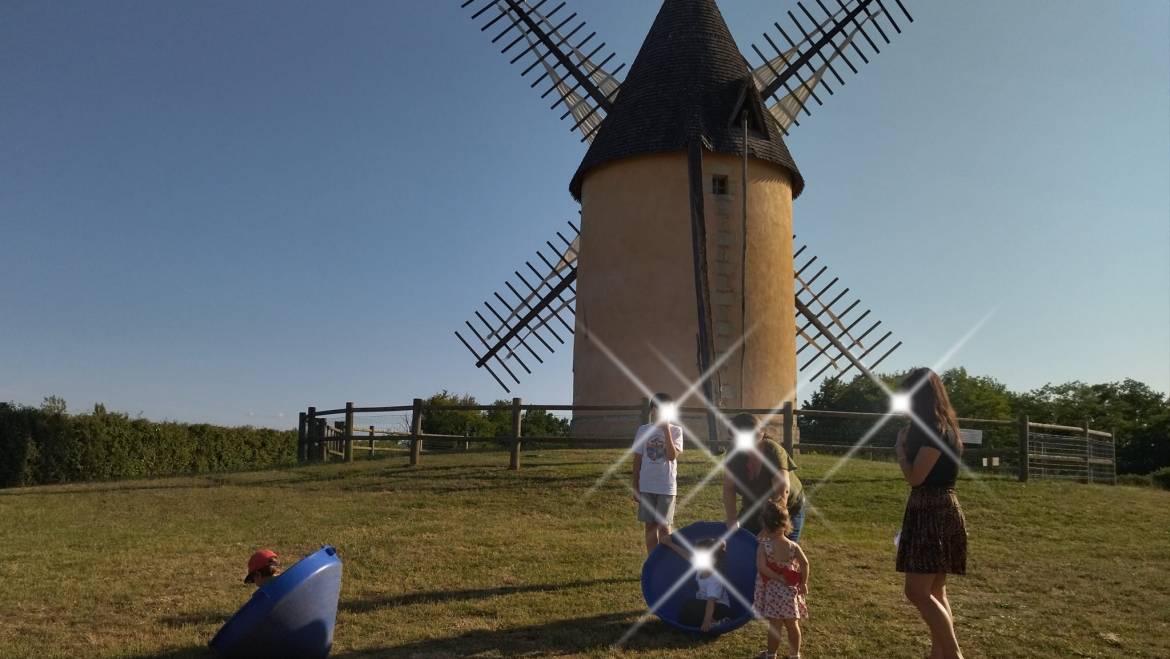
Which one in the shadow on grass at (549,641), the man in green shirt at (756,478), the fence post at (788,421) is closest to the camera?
the shadow on grass at (549,641)

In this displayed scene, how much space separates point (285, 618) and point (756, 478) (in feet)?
10.1

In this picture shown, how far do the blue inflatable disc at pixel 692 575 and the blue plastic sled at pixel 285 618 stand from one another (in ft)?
7.31

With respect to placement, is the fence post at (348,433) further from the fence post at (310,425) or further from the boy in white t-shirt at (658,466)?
the boy in white t-shirt at (658,466)

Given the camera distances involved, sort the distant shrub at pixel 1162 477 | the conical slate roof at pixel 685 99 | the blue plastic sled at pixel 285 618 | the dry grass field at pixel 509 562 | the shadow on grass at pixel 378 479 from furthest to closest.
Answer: the distant shrub at pixel 1162 477 → the conical slate roof at pixel 685 99 → the shadow on grass at pixel 378 479 → the dry grass field at pixel 509 562 → the blue plastic sled at pixel 285 618

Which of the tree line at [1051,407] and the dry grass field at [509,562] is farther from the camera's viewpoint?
the tree line at [1051,407]

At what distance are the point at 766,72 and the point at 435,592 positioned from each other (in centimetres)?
1573

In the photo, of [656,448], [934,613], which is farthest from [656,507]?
[934,613]

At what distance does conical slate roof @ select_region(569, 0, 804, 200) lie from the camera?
16703 mm

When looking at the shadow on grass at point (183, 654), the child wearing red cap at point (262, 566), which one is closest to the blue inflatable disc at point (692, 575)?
the child wearing red cap at point (262, 566)

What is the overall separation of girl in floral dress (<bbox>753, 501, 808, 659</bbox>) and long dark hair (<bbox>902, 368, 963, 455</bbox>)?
1.03m

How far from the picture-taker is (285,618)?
4.93 m

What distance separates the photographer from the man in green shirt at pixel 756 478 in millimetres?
5863

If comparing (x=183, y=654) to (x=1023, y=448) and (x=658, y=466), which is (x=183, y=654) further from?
(x=1023, y=448)

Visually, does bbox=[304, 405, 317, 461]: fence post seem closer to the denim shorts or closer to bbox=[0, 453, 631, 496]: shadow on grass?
bbox=[0, 453, 631, 496]: shadow on grass
